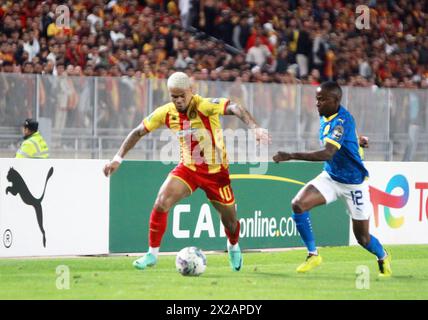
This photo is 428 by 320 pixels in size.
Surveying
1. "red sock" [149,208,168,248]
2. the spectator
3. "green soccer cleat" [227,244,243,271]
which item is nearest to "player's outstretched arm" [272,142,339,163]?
"green soccer cleat" [227,244,243,271]

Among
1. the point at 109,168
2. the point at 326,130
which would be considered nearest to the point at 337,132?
the point at 326,130

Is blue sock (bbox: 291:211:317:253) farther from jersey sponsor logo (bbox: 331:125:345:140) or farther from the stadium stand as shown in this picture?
the stadium stand

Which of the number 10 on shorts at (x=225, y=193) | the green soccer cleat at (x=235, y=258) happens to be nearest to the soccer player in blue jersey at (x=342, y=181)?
the green soccer cleat at (x=235, y=258)

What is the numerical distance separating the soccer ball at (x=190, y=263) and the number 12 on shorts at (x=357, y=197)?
2048 mm

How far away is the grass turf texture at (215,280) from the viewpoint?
1095 centimetres

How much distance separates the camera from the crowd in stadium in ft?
71.9

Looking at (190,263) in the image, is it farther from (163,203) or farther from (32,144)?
(32,144)

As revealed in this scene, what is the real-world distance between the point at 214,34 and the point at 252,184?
30.6ft

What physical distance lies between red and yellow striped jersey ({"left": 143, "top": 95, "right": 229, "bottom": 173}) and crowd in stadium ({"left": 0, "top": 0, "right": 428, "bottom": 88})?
818 cm

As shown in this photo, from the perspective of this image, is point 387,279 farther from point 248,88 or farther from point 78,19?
point 78,19

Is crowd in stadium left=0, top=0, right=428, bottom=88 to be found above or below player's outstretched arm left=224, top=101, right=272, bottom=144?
above

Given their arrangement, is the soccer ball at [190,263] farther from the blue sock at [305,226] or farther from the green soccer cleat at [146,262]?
the blue sock at [305,226]

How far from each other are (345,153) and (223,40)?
13.2 m
